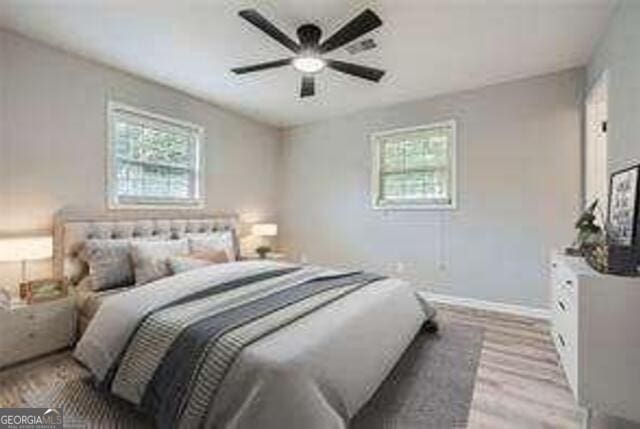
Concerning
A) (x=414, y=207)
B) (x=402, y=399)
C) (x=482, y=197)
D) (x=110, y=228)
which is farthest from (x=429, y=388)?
(x=110, y=228)

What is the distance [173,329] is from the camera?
6.26ft

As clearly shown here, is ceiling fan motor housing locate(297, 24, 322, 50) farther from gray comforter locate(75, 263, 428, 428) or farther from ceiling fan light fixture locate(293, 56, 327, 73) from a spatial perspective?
gray comforter locate(75, 263, 428, 428)

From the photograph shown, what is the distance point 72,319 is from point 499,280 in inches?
165

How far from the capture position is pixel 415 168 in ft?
15.4

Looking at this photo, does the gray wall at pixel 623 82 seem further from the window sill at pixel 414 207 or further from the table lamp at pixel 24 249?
the table lamp at pixel 24 249

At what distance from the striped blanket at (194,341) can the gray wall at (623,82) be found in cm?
213

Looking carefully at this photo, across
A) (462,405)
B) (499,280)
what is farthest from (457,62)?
(462,405)

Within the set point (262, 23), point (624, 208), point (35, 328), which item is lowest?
point (35, 328)

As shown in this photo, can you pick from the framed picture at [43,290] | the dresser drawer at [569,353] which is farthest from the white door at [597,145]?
the framed picture at [43,290]

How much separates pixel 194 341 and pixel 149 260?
1660 millimetres

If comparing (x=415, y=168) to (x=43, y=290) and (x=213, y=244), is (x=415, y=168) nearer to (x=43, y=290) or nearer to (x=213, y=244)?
(x=213, y=244)

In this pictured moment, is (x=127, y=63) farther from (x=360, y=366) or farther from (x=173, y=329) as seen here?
(x=360, y=366)

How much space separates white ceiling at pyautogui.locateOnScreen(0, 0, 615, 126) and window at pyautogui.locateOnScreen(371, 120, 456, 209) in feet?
2.08

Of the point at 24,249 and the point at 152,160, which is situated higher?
the point at 152,160
